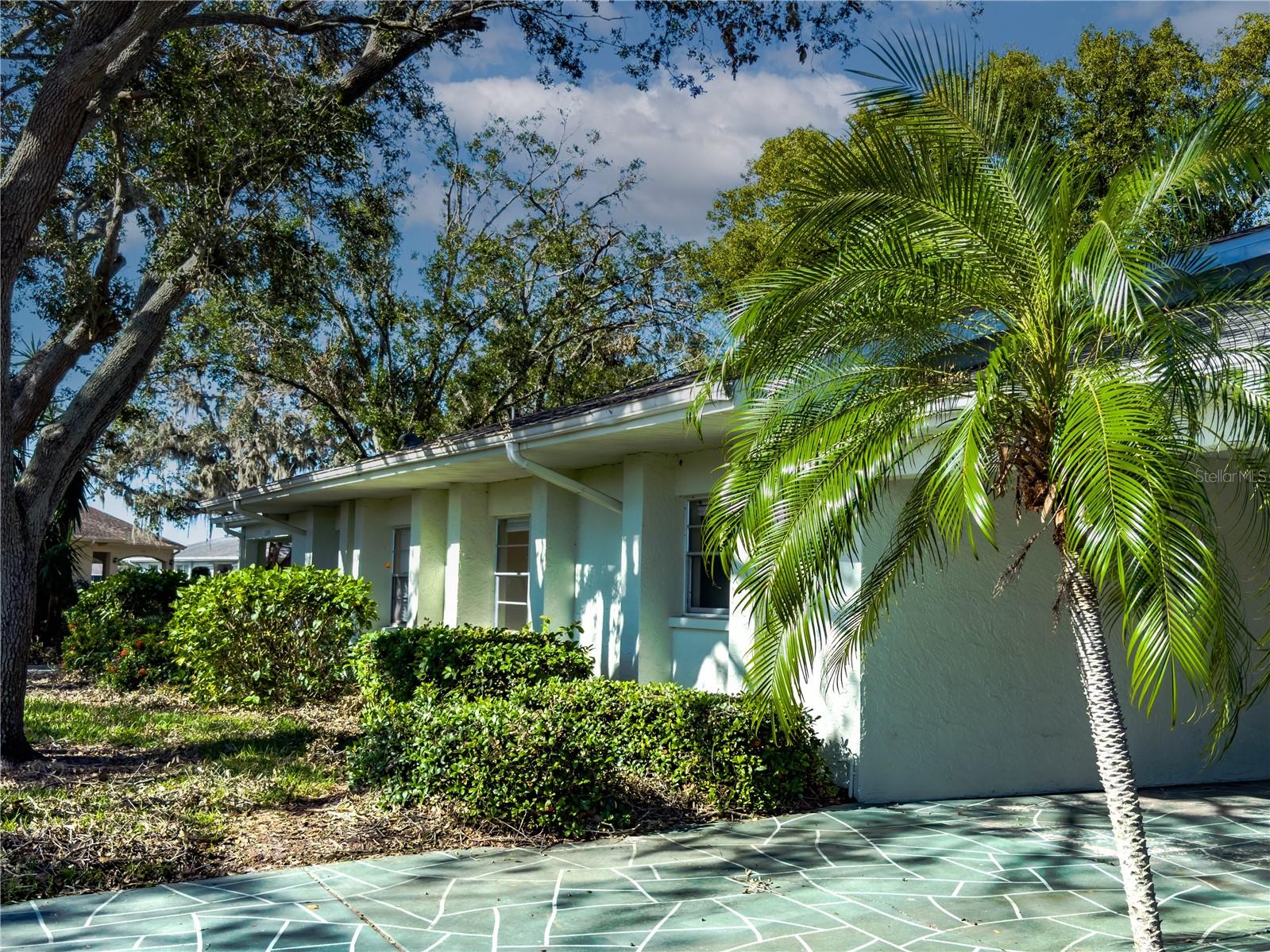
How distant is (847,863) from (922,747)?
84.3 inches

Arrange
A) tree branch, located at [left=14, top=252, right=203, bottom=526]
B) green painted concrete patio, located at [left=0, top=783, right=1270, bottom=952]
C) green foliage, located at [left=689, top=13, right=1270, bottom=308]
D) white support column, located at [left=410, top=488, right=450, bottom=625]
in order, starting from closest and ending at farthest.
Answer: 1. green painted concrete patio, located at [left=0, top=783, right=1270, bottom=952]
2. tree branch, located at [left=14, top=252, right=203, bottom=526]
3. white support column, located at [left=410, top=488, right=450, bottom=625]
4. green foliage, located at [left=689, top=13, right=1270, bottom=308]

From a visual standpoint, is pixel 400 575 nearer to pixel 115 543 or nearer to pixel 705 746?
pixel 705 746

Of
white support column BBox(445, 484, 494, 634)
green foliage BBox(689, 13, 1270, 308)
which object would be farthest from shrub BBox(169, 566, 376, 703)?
green foliage BBox(689, 13, 1270, 308)

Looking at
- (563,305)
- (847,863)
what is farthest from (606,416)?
(563,305)

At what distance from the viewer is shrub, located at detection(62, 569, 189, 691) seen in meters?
15.7

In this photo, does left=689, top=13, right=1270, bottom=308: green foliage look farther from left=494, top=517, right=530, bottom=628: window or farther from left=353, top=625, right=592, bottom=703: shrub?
left=353, top=625, right=592, bottom=703: shrub

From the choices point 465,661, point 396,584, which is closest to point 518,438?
point 465,661

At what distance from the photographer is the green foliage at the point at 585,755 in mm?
7180

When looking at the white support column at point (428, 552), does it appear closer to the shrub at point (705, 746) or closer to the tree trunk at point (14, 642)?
the tree trunk at point (14, 642)

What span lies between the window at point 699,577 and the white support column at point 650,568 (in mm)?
107

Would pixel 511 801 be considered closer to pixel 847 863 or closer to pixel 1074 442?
pixel 847 863

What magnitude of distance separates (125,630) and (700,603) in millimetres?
10504

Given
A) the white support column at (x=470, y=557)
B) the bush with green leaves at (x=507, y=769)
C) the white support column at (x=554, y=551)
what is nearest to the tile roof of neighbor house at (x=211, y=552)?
the white support column at (x=470, y=557)

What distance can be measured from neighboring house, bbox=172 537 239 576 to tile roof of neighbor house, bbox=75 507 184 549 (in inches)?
75.2
